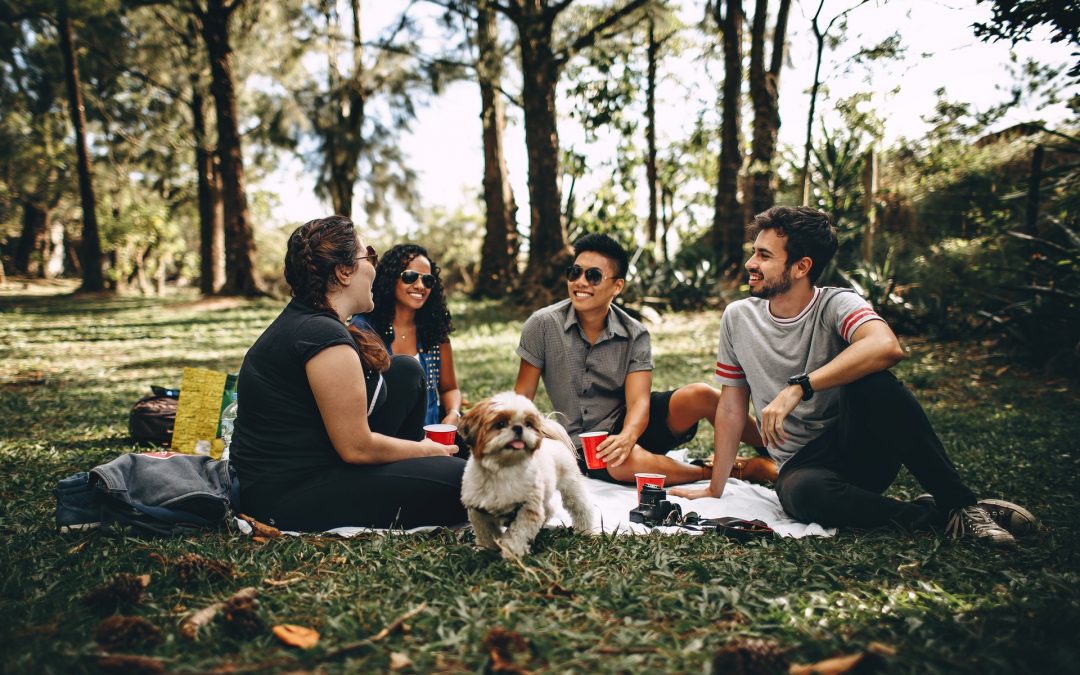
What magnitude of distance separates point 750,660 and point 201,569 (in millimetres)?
2051

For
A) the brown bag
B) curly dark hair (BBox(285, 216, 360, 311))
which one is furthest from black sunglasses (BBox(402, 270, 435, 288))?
the brown bag

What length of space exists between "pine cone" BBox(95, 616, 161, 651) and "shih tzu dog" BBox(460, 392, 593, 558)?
1231 millimetres

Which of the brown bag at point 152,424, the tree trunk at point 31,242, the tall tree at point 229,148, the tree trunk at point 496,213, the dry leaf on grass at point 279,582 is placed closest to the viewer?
the dry leaf on grass at point 279,582

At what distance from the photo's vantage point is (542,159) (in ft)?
42.6

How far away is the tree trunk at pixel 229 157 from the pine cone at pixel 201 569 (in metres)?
17.1

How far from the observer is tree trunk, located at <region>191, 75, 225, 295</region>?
→ 2169 centimetres

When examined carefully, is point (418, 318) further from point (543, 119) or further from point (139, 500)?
point (543, 119)

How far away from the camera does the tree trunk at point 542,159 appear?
1254 cm

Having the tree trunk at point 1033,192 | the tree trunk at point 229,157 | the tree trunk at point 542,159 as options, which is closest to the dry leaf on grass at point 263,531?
the tree trunk at point 1033,192

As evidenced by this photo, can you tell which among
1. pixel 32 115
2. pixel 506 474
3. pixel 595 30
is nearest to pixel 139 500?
pixel 506 474

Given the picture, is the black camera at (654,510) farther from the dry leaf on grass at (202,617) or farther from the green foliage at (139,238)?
the green foliage at (139,238)

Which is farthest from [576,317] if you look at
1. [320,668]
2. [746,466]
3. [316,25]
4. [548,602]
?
[316,25]

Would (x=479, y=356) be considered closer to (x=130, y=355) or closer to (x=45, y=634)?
(x=130, y=355)

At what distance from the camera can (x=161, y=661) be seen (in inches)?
74.3
